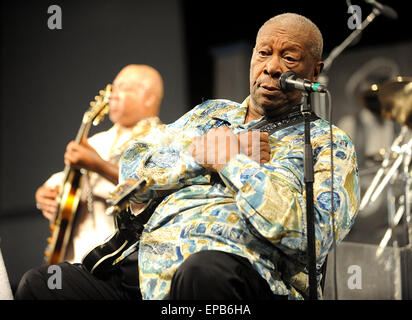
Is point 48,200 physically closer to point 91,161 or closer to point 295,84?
point 91,161

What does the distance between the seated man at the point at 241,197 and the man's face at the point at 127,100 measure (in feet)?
3.36

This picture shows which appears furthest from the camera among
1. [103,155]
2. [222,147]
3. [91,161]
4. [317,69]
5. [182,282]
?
[103,155]

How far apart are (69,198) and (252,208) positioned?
1772 millimetres

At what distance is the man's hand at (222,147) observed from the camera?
5.92 feet

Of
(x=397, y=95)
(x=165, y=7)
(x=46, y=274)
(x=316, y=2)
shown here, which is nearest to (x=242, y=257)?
(x=46, y=274)

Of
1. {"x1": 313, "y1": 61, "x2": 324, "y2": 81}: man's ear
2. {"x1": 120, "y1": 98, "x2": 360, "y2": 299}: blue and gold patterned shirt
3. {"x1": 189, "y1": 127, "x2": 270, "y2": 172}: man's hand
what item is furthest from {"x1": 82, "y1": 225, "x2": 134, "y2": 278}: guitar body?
{"x1": 313, "y1": 61, "x2": 324, "y2": 81}: man's ear

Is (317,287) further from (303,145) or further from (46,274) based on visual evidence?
(46,274)

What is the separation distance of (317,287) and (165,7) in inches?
115

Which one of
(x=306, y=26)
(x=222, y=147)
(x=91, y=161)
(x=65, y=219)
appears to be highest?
(x=306, y=26)

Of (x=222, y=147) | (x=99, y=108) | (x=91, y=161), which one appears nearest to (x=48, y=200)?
(x=91, y=161)

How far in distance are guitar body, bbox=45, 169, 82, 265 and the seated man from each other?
107 cm

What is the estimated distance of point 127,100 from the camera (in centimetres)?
322

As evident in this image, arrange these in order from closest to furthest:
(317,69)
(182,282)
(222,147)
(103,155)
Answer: (182,282)
(222,147)
(317,69)
(103,155)

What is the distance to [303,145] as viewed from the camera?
6.43 ft
